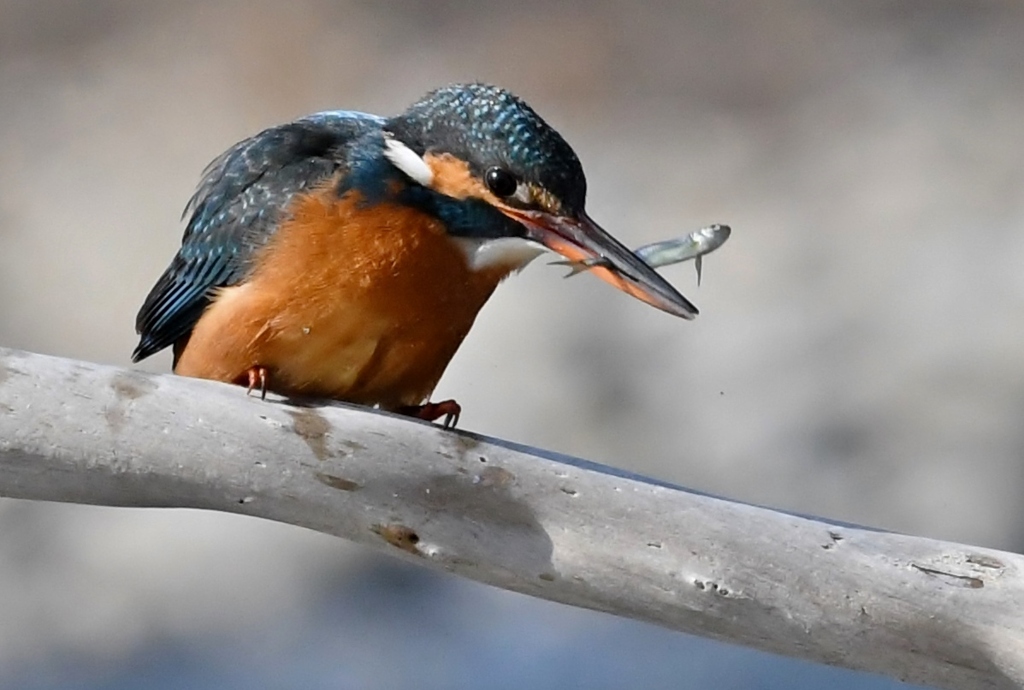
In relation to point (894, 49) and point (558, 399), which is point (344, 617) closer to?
point (558, 399)

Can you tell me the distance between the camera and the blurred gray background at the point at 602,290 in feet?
11.5

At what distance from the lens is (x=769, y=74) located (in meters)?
4.80

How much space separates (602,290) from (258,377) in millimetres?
2525

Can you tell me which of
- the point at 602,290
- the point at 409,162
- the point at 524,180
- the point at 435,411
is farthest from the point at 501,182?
the point at 602,290

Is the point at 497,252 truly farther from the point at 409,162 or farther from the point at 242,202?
the point at 242,202

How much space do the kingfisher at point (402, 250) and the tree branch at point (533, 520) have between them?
0.17m

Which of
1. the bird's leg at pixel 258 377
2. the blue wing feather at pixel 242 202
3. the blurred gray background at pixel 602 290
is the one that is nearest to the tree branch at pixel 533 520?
the bird's leg at pixel 258 377

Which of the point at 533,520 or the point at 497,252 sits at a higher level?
the point at 497,252

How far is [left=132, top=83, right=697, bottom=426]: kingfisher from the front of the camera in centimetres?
Result: 157

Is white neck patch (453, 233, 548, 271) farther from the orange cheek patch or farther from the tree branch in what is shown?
the tree branch

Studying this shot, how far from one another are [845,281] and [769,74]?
1.00m

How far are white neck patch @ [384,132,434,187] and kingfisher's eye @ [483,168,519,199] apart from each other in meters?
0.08

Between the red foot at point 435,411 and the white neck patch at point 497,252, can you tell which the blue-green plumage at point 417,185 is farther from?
the red foot at point 435,411

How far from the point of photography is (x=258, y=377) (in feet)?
5.23
